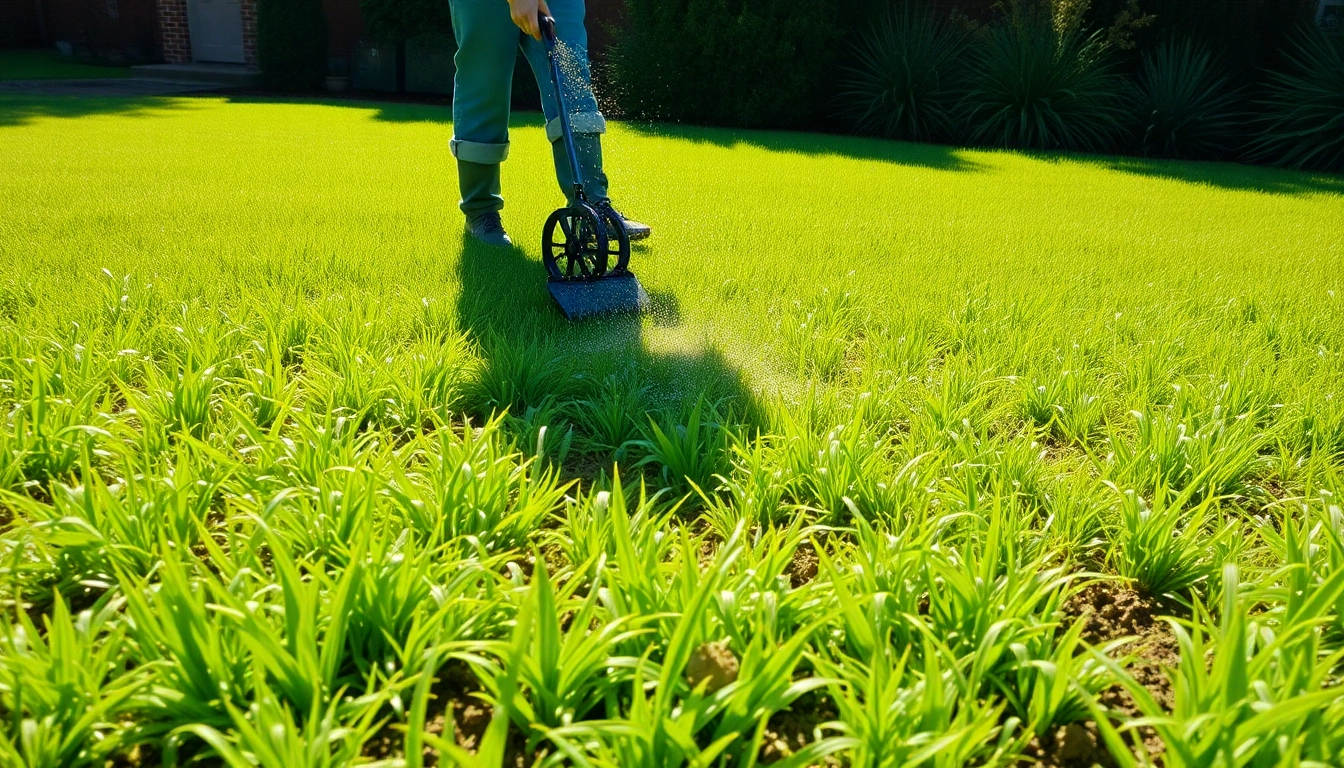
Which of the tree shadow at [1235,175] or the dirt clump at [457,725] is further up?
the tree shadow at [1235,175]

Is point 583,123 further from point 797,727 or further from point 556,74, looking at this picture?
point 797,727

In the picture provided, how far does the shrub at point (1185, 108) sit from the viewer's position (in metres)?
9.41

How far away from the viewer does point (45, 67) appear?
1634 cm

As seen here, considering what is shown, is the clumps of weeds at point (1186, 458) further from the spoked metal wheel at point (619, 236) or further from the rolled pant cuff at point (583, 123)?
the rolled pant cuff at point (583, 123)

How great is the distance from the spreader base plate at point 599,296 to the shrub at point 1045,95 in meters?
7.46

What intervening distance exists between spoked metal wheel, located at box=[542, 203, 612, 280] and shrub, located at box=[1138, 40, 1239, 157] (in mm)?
8345

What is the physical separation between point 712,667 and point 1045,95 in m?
9.54

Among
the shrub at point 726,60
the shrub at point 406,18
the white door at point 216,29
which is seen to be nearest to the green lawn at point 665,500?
the shrub at point 726,60

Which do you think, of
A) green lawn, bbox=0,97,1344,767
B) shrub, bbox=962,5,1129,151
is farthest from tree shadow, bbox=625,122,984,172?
green lawn, bbox=0,97,1344,767

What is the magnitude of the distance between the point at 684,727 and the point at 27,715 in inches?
33.0

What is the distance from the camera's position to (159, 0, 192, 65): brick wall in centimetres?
1677

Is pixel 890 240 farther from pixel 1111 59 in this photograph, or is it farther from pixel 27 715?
pixel 1111 59

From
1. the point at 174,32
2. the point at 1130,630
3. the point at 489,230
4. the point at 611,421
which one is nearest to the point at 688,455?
the point at 611,421

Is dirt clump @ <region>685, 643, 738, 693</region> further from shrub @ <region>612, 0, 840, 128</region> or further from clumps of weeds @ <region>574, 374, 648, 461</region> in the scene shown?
shrub @ <region>612, 0, 840, 128</region>
